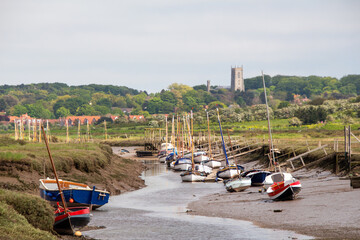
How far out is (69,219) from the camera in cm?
2556

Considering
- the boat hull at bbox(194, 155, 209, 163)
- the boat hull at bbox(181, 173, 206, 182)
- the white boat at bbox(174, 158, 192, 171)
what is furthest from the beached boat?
the boat hull at bbox(194, 155, 209, 163)

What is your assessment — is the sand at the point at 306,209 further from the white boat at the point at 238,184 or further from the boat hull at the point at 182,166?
the boat hull at the point at 182,166

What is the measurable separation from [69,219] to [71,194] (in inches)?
313

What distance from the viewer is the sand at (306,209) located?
28.2 metres

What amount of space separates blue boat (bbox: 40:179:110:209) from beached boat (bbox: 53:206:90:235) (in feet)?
Result: 21.3

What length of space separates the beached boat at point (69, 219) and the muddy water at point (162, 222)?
1.53 metres

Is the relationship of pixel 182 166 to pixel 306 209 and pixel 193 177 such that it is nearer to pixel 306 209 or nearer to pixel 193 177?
pixel 193 177

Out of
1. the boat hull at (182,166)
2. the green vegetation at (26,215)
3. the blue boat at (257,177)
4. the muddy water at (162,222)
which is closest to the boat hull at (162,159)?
the boat hull at (182,166)

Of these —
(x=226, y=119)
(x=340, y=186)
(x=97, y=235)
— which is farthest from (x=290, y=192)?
(x=226, y=119)

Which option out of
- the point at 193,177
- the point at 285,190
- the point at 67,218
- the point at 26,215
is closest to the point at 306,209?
the point at 285,190

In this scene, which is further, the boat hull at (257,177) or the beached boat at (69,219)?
the boat hull at (257,177)

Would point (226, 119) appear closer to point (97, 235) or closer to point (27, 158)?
point (27, 158)

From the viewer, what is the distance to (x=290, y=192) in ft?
124

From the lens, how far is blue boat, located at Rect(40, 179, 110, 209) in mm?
32875
